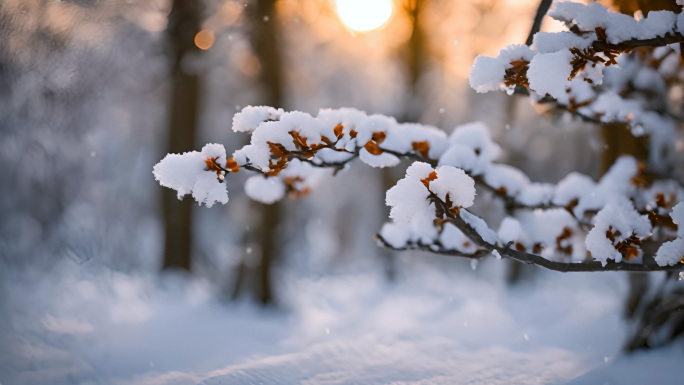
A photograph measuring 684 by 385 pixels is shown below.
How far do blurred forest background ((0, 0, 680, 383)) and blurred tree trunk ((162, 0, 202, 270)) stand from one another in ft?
0.06

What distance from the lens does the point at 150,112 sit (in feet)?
20.4

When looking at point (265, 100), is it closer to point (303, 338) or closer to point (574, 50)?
point (303, 338)

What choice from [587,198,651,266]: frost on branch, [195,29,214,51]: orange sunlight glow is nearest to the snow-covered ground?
[587,198,651,266]: frost on branch

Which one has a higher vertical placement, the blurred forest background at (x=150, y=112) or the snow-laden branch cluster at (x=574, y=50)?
the blurred forest background at (x=150, y=112)

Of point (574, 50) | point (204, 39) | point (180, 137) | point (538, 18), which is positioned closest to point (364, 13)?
point (204, 39)

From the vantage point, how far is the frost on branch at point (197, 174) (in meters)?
1.76

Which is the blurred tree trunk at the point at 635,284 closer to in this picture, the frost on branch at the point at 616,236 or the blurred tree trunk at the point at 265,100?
the frost on branch at the point at 616,236

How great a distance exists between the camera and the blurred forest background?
14.4 feet

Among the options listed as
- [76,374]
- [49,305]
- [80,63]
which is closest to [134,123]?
[80,63]

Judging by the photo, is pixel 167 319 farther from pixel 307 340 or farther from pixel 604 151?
pixel 604 151

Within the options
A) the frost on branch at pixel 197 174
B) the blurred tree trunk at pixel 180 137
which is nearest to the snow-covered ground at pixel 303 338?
the blurred tree trunk at pixel 180 137

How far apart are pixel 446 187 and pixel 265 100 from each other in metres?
4.81

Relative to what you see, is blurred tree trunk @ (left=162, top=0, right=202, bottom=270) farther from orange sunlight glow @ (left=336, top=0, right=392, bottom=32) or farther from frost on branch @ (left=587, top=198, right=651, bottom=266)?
frost on branch @ (left=587, top=198, right=651, bottom=266)

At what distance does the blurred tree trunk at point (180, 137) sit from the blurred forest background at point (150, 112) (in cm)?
2
